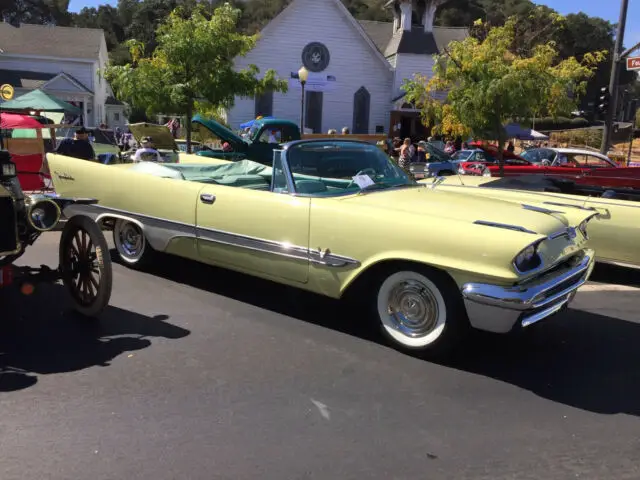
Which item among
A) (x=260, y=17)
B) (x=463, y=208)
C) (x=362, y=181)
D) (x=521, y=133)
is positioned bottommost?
(x=463, y=208)

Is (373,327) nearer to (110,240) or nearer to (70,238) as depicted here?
(70,238)

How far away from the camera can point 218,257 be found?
5109 millimetres

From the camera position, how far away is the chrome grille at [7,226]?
399 centimetres

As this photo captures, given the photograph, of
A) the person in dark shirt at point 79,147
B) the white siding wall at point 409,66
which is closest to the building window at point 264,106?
the white siding wall at point 409,66

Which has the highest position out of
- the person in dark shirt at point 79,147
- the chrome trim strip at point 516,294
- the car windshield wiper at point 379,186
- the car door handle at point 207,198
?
the person in dark shirt at point 79,147

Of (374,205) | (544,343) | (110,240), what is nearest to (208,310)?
(374,205)

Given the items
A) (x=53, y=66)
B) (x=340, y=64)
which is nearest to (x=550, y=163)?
(x=340, y=64)

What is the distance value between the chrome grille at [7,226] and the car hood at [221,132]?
35.8 feet

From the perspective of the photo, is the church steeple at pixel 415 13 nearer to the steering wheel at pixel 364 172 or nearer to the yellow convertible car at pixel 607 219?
the yellow convertible car at pixel 607 219

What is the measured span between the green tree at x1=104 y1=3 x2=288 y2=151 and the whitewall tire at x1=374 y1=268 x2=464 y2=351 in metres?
11.2

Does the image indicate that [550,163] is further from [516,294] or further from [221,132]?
[516,294]

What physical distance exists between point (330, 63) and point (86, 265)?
30123 mm

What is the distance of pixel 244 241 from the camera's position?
486 cm

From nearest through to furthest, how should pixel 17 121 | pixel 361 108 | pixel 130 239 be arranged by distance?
pixel 130 239
pixel 17 121
pixel 361 108
